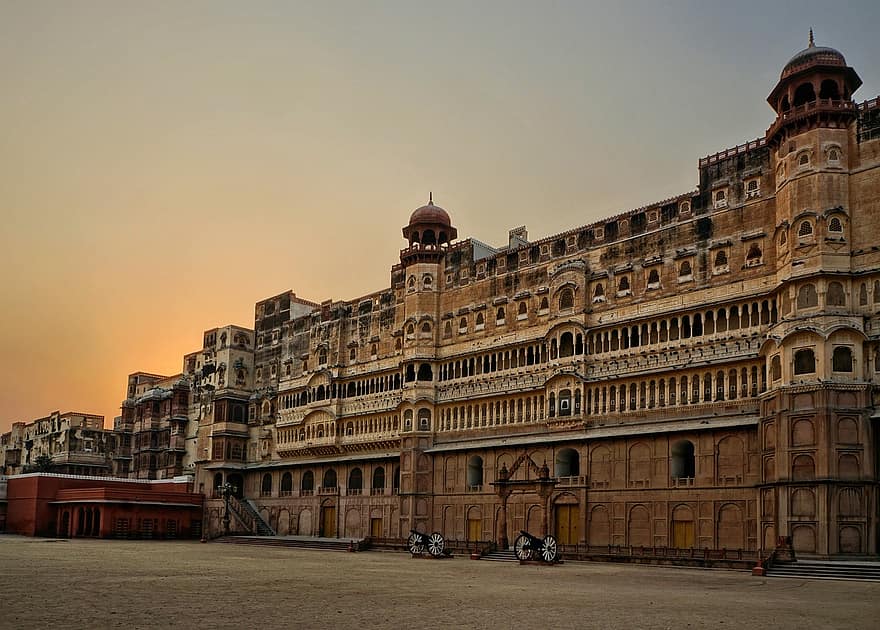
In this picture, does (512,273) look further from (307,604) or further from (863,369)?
(307,604)

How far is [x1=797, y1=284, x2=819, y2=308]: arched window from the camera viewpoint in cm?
4154

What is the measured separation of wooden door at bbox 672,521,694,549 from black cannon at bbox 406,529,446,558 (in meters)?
11.6

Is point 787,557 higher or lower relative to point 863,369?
lower

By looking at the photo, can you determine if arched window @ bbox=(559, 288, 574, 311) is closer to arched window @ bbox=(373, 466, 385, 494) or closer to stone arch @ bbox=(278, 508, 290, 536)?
arched window @ bbox=(373, 466, 385, 494)

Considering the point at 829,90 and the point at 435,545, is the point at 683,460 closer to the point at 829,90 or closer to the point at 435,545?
the point at 435,545

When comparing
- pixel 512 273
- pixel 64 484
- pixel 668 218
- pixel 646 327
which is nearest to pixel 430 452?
pixel 512 273

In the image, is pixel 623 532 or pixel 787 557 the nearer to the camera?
pixel 787 557

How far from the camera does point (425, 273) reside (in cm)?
6328

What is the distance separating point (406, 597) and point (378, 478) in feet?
131

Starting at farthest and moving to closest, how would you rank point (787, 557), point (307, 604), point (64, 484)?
point (64, 484)
point (787, 557)
point (307, 604)

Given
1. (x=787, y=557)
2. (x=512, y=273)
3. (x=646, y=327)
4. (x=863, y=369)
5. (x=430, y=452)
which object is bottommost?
(x=787, y=557)

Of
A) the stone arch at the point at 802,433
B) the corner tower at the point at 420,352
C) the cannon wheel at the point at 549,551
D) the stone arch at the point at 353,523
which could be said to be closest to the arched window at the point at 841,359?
the stone arch at the point at 802,433

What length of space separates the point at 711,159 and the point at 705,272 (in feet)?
20.6

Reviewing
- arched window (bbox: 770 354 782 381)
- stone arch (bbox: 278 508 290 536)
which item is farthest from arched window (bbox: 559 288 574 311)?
stone arch (bbox: 278 508 290 536)
